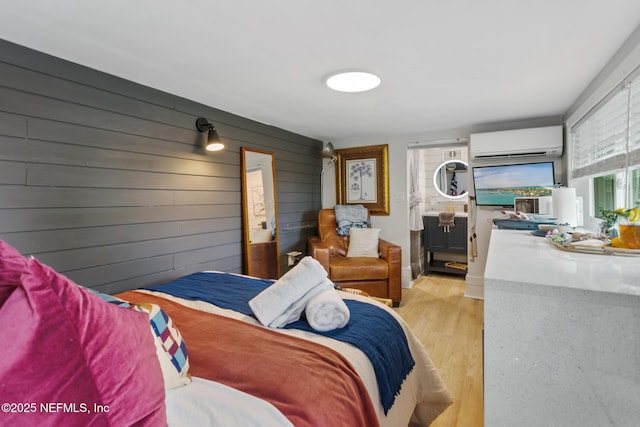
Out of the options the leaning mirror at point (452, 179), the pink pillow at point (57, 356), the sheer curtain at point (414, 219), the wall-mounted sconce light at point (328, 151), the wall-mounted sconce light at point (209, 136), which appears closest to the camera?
the pink pillow at point (57, 356)

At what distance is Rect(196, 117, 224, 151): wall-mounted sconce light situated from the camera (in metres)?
2.61

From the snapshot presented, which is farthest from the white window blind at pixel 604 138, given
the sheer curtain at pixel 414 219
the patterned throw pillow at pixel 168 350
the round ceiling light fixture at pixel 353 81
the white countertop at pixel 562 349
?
the patterned throw pillow at pixel 168 350

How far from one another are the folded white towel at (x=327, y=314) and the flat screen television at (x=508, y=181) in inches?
116

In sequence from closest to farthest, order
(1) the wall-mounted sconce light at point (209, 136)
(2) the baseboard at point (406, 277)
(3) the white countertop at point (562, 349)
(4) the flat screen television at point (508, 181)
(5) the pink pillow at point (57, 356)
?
(5) the pink pillow at point (57, 356) < (3) the white countertop at point (562, 349) < (1) the wall-mounted sconce light at point (209, 136) < (4) the flat screen television at point (508, 181) < (2) the baseboard at point (406, 277)

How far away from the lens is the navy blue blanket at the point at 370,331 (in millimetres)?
1295

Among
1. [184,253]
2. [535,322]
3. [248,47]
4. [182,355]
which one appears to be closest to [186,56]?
[248,47]

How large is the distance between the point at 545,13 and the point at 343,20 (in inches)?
38.3

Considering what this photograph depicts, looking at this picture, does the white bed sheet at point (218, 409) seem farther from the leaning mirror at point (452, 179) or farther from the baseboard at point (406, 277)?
the leaning mirror at point (452, 179)

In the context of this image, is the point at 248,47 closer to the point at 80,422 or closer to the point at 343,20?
the point at 343,20

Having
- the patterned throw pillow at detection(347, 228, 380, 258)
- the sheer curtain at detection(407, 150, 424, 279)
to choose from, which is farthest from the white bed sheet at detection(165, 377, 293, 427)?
the sheer curtain at detection(407, 150, 424, 279)

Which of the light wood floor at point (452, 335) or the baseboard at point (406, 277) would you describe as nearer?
the light wood floor at point (452, 335)

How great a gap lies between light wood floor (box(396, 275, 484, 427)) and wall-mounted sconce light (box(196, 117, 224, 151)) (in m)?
2.48

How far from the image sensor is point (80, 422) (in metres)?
0.56

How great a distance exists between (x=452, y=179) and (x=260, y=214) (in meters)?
3.47
